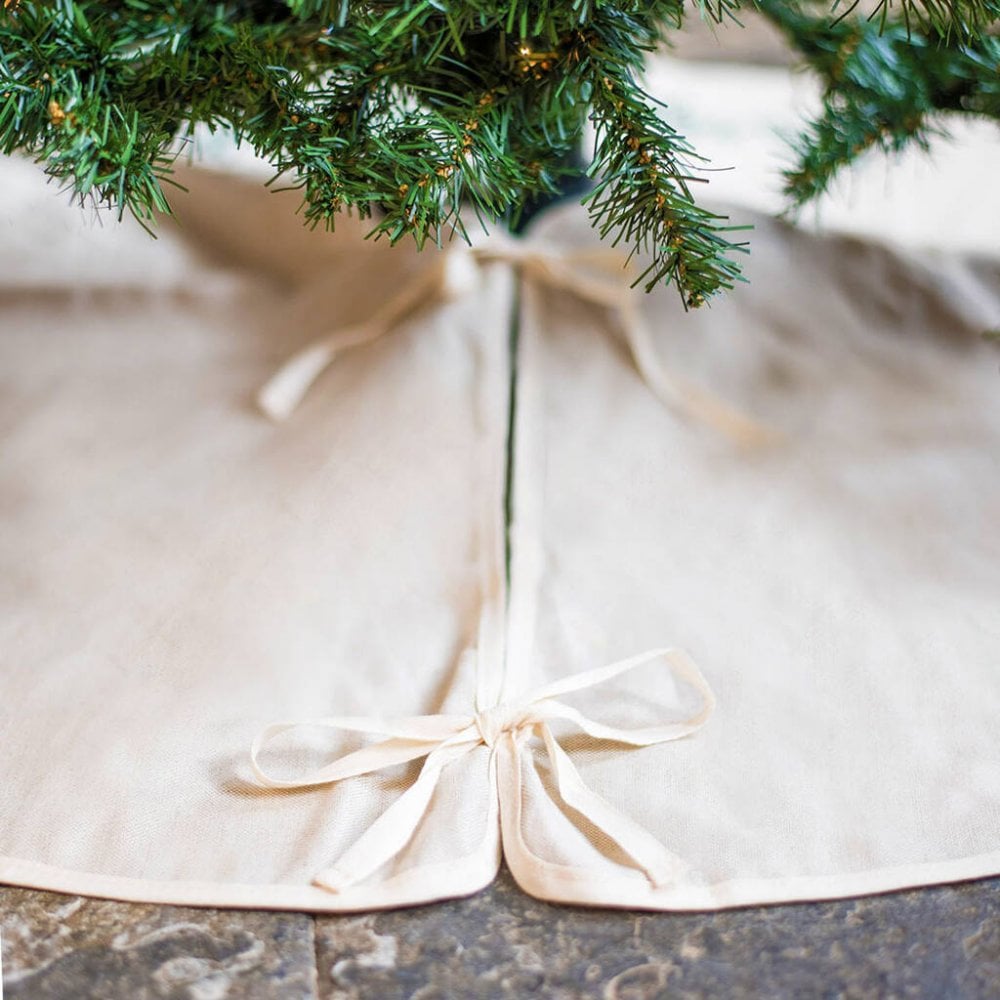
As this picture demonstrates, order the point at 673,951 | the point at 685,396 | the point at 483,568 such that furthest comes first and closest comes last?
the point at 685,396
the point at 483,568
the point at 673,951

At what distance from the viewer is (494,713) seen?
529mm

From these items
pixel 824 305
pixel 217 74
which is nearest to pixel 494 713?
pixel 217 74

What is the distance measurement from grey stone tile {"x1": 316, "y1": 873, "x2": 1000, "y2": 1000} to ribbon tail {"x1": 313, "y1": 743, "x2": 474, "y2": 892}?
0.06ft

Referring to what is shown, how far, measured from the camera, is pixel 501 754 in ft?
1.72

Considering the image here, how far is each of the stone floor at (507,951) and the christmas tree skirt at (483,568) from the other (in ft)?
0.04

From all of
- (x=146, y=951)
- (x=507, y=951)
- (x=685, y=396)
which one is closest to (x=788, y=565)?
(x=685, y=396)

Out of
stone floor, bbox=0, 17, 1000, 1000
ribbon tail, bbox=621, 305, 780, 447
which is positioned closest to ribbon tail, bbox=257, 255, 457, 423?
ribbon tail, bbox=621, 305, 780, 447

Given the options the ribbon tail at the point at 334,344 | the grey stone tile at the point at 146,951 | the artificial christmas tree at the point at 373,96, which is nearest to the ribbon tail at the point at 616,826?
the grey stone tile at the point at 146,951

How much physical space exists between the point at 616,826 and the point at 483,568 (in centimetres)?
19

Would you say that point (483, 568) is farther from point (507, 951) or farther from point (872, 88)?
point (872, 88)

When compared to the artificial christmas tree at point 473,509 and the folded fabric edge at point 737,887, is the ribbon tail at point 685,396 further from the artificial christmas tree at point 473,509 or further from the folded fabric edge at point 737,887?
the folded fabric edge at point 737,887

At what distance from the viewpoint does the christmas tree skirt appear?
1.60 ft

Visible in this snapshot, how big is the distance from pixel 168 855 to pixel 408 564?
0.22m

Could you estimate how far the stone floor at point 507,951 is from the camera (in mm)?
432
